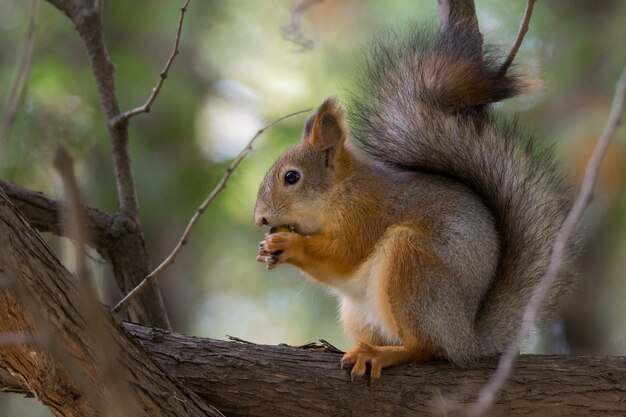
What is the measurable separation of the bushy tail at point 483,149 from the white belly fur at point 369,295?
0.95ft

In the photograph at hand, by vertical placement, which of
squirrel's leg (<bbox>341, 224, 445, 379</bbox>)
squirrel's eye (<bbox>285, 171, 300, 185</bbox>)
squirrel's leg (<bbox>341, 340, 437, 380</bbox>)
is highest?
squirrel's eye (<bbox>285, 171, 300, 185</bbox>)

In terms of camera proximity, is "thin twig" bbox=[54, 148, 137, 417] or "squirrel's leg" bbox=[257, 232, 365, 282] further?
"squirrel's leg" bbox=[257, 232, 365, 282]

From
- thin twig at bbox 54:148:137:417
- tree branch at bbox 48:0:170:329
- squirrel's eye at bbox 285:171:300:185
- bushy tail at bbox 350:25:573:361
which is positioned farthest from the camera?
tree branch at bbox 48:0:170:329

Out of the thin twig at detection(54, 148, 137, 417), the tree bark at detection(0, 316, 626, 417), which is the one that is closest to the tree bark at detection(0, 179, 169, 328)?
the tree bark at detection(0, 316, 626, 417)

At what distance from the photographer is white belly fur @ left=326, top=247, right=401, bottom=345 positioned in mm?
2539

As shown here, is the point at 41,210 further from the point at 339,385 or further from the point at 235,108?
the point at 235,108

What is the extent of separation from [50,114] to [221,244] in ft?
7.61

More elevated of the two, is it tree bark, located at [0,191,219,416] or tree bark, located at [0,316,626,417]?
tree bark, located at [0,316,626,417]

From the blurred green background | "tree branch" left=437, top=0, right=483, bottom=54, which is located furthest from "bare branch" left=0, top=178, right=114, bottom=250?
"tree branch" left=437, top=0, right=483, bottom=54

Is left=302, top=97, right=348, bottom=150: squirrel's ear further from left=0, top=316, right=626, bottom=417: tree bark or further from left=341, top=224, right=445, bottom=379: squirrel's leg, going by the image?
left=0, top=316, right=626, bottom=417: tree bark

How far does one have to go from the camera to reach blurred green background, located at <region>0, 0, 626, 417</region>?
389cm

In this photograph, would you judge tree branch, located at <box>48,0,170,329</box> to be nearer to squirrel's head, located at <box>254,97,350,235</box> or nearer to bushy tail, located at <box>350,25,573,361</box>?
squirrel's head, located at <box>254,97,350,235</box>

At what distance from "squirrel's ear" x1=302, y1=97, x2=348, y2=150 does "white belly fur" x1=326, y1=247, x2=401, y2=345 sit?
51cm

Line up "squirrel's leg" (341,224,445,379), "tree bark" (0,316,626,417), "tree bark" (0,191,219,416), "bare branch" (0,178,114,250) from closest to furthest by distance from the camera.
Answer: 1. "tree bark" (0,191,219,416)
2. "tree bark" (0,316,626,417)
3. "squirrel's leg" (341,224,445,379)
4. "bare branch" (0,178,114,250)
